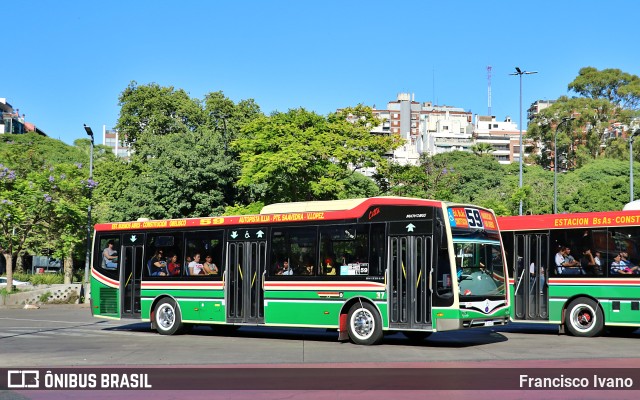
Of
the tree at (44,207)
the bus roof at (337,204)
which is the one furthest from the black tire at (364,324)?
the tree at (44,207)

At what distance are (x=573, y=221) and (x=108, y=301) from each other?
41.2 feet

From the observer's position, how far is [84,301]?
38125mm

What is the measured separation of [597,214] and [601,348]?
4311mm

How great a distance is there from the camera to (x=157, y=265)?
22.3 metres

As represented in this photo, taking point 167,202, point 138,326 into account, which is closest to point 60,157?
point 167,202

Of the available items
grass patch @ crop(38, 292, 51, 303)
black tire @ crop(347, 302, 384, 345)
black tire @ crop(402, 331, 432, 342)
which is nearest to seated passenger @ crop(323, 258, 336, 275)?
black tire @ crop(347, 302, 384, 345)

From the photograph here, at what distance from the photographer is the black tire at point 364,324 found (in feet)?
59.4

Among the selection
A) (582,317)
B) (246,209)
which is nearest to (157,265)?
(582,317)

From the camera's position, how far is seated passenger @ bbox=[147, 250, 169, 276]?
22.2 meters

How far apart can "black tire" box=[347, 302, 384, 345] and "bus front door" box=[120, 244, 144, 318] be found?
6913mm

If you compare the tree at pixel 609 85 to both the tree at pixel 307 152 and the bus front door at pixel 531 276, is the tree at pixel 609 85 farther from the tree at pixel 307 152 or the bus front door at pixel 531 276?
the bus front door at pixel 531 276

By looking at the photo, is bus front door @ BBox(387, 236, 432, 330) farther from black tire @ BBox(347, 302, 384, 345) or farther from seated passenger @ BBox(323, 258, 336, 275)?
seated passenger @ BBox(323, 258, 336, 275)

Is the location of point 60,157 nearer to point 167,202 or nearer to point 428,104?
point 167,202

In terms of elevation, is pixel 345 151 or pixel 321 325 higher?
pixel 345 151
